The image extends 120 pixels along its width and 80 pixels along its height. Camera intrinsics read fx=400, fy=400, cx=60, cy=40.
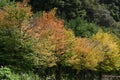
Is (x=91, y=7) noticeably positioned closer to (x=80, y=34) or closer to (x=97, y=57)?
(x=80, y=34)

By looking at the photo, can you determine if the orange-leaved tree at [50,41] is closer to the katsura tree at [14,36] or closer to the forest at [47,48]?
the forest at [47,48]

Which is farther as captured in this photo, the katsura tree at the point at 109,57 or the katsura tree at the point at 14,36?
the katsura tree at the point at 109,57

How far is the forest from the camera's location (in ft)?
108

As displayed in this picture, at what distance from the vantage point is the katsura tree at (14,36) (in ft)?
106

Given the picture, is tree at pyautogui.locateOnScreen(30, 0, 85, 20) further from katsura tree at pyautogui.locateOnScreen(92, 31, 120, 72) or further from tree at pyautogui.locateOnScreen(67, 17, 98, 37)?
katsura tree at pyautogui.locateOnScreen(92, 31, 120, 72)

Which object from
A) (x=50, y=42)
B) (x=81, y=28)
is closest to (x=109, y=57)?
(x=50, y=42)

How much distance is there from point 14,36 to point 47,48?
5.57 m

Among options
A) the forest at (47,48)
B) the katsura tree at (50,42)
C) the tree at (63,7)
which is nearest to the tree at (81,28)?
the forest at (47,48)

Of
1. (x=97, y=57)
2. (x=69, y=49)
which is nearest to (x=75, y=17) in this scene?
(x=97, y=57)

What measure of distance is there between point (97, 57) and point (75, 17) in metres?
42.9

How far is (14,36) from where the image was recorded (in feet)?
107

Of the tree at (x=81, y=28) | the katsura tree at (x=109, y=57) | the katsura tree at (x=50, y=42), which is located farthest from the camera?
the tree at (x=81, y=28)

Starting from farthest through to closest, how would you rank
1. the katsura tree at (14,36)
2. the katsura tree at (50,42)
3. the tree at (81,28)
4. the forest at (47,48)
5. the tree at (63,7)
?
the tree at (63,7), the tree at (81,28), the katsura tree at (50,42), the forest at (47,48), the katsura tree at (14,36)

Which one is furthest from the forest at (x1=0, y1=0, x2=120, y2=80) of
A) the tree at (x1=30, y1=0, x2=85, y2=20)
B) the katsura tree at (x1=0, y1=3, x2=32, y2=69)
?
the tree at (x1=30, y1=0, x2=85, y2=20)
